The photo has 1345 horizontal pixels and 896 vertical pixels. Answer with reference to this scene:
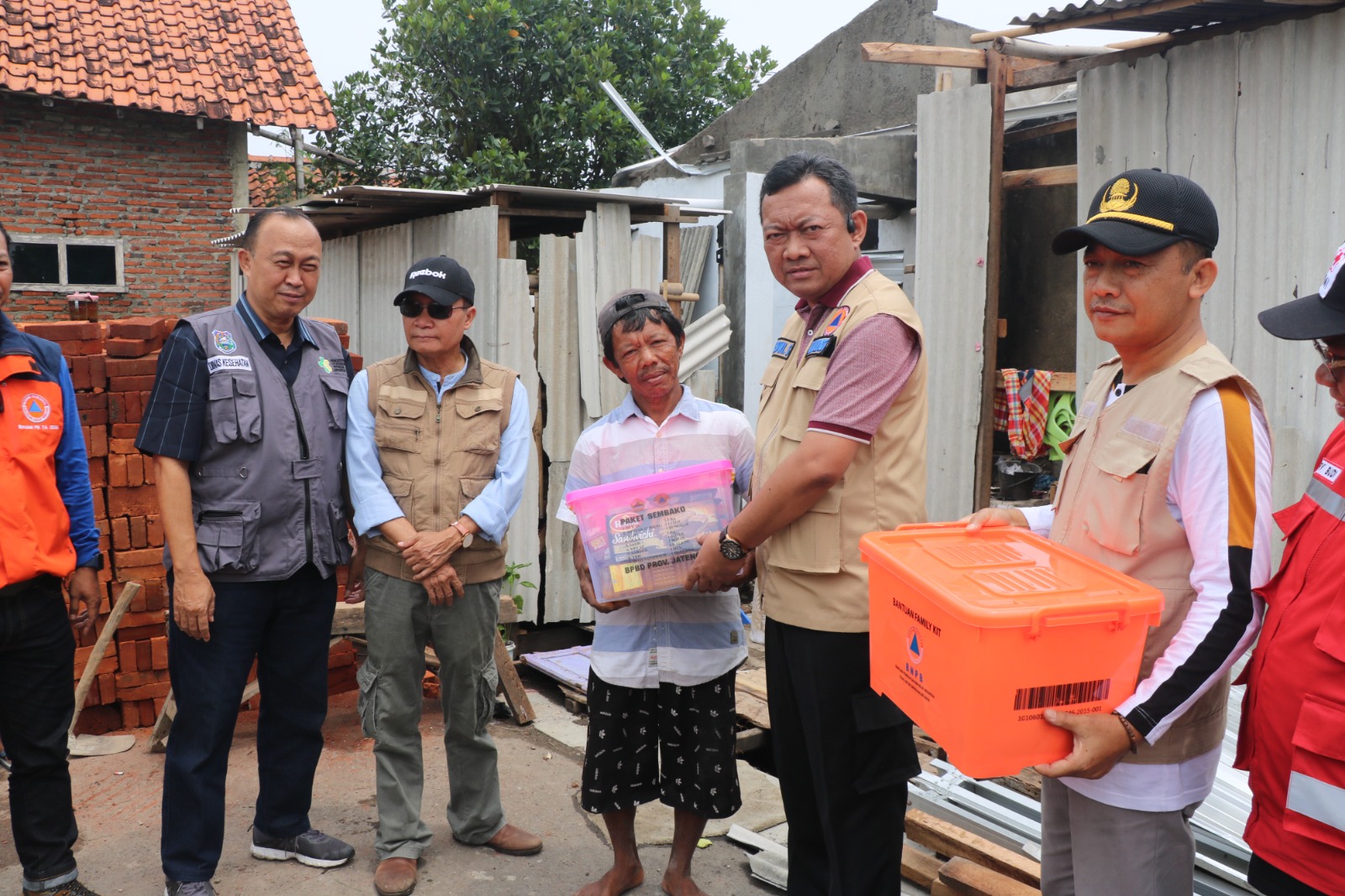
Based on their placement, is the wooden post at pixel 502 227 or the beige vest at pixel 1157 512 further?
the wooden post at pixel 502 227

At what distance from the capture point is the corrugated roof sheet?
13.5 feet

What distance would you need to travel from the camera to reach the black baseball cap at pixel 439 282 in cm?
344

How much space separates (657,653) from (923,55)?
379 cm

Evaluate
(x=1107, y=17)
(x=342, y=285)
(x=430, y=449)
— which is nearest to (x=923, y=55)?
(x=1107, y=17)

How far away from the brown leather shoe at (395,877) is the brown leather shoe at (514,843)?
34 centimetres

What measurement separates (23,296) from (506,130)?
268 inches

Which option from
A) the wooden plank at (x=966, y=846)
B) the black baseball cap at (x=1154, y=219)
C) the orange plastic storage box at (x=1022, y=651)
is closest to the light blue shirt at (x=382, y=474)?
the wooden plank at (x=966, y=846)

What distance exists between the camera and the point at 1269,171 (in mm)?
4355

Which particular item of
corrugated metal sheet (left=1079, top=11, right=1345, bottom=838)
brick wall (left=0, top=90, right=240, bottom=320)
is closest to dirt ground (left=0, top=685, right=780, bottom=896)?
corrugated metal sheet (left=1079, top=11, right=1345, bottom=838)

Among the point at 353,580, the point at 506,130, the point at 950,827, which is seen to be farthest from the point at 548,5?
the point at 950,827

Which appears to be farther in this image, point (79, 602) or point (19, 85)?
point (19, 85)

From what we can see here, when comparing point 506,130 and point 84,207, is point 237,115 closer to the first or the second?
point 84,207

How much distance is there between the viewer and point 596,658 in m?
3.30

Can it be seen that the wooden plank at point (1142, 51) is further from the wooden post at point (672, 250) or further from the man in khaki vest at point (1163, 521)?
the man in khaki vest at point (1163, 521)
